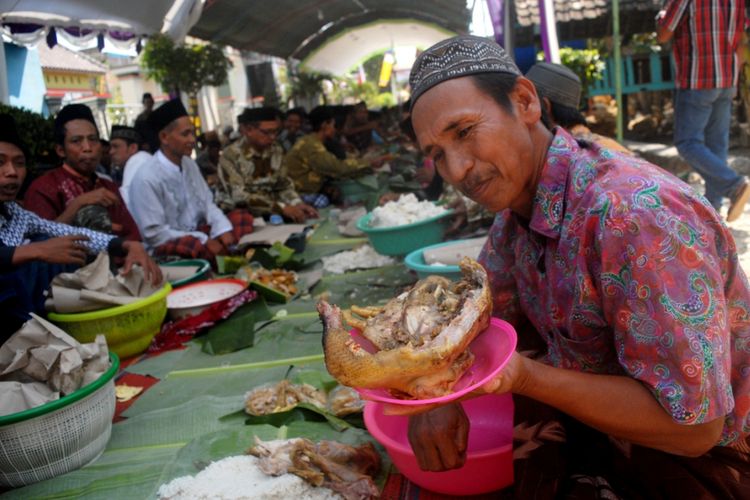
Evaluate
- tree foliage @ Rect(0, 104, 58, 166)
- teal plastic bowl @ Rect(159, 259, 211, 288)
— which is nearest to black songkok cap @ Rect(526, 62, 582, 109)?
teal plastic bowl @ Rect(159, 259, 211, 288)

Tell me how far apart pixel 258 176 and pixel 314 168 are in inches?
44.4

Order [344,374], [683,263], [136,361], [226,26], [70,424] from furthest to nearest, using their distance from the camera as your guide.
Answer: [226,26] < [136,361] < [70,424] < [344,374] < [683,263]

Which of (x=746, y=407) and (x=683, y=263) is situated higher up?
(x=683, y=263)

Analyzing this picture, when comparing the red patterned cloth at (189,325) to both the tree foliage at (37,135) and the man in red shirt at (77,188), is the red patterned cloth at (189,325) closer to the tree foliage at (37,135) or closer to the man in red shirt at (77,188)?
the man in red shirt at (77,188)

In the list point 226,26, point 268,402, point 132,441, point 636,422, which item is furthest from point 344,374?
point 226,26

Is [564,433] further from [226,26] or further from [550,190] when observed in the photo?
[226,26]

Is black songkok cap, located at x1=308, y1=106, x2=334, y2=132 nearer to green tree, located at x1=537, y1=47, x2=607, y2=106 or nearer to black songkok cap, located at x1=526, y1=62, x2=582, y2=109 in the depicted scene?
green tree, located at x1=537, y1=47, x2=607, y2=106

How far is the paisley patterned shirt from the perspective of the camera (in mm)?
1083

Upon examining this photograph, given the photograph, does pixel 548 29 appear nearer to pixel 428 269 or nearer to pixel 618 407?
pixel 428 269

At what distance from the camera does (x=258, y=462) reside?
1889 mm

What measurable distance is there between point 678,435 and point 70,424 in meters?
1.90

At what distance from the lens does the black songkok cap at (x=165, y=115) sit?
15.9 feet

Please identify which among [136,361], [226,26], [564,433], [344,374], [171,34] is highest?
[226,26]

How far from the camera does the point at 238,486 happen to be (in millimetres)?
1778
